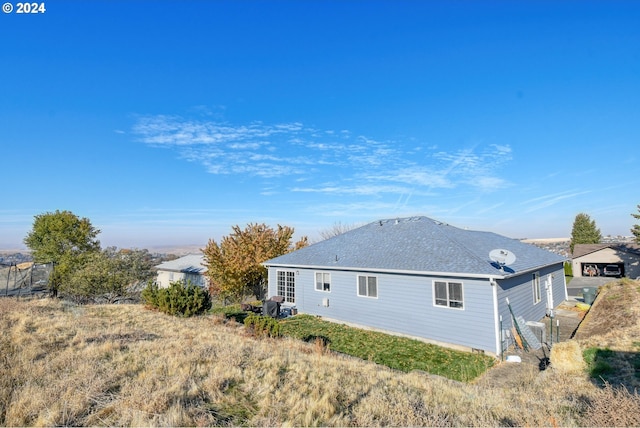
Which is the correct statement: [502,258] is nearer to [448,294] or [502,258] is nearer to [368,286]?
[448,294]

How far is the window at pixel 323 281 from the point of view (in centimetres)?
1642

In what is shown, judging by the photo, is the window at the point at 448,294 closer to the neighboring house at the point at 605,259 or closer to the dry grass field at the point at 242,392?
the dry grass field at the point at 242,392

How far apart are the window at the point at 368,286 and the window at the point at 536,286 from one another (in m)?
7.20

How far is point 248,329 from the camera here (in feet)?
40.7

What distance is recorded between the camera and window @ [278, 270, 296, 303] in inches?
728

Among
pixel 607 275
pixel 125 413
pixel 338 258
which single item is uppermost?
pixel 338 258

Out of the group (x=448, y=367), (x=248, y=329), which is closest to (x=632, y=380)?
(x=448, y=367)

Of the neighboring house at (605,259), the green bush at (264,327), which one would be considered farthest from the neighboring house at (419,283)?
the neighboring house at (605,259)

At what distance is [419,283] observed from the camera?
12781 mm

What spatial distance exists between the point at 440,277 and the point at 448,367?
3346mm

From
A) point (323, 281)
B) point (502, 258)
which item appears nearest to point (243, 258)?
point (323, 281)

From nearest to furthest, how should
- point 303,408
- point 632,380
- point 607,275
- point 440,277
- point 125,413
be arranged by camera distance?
1. point 125,413
2. point 303,408
3. point 632,380
4. point 440,277
5. point 607,275

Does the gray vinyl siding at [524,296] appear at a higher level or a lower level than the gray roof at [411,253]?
lower

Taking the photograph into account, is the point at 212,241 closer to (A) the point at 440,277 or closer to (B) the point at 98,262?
(B) the point at 98,262
